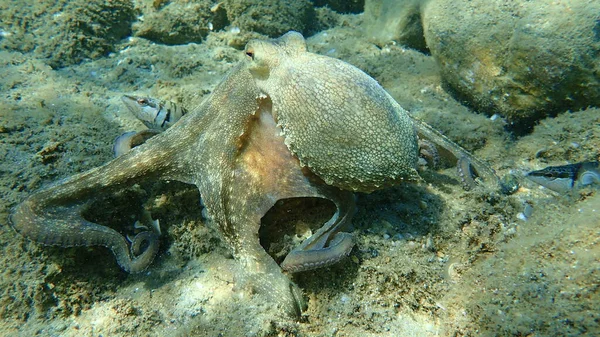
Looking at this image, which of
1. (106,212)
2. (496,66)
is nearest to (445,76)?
(496,66)

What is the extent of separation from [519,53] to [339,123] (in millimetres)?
2735

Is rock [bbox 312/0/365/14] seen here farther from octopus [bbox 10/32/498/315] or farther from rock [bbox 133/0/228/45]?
octopus [bbox 10/32/498/315]

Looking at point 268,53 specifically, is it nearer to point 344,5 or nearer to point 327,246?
point 327,246

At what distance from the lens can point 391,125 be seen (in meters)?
2.32

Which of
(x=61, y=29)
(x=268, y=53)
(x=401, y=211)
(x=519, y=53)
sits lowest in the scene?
(x=401, y=211)

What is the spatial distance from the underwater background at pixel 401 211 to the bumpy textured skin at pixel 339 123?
2.24 ft

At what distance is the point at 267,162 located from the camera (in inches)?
106

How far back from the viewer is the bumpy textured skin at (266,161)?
231cm

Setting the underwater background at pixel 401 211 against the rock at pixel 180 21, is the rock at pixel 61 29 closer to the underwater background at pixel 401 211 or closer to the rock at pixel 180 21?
the underwater background at pixel 401 211

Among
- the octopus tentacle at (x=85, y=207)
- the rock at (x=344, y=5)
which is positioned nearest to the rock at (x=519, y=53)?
the rock at (x=344, y=5)

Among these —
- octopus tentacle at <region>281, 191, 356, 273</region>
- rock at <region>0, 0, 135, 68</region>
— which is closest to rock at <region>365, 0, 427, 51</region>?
octopus tentacle at <region>281, 191, 356, 273</region>

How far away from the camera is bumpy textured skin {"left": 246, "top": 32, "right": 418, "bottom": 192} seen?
2277mm

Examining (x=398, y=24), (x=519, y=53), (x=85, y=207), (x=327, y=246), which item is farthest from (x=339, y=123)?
(x=398, y=24)

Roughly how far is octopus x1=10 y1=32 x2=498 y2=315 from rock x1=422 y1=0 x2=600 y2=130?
201 centimetres
